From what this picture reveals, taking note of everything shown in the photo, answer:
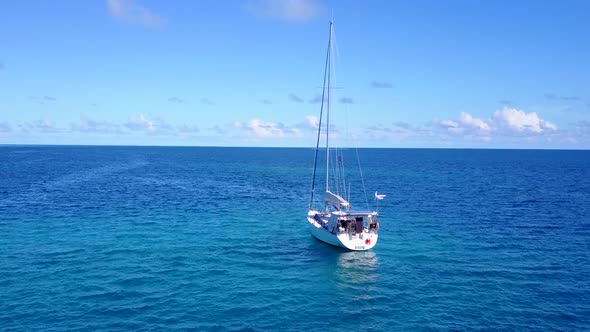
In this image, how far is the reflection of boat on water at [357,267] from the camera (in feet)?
132

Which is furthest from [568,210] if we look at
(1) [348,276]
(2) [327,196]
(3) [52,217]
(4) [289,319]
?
(3) [52,217]

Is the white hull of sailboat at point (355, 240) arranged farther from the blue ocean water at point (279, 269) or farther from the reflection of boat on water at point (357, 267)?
the blue ocean water at point (279, 269)

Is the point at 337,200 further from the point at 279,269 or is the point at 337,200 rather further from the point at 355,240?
the point at 279,269

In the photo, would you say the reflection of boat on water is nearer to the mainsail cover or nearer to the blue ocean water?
the blue ocean water

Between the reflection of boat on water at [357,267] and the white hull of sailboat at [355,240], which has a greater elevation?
the white hull of sailboat at [355,240]

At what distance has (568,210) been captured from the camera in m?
73.1

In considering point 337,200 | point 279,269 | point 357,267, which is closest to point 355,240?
point 357,267

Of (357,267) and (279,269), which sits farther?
(357,267)

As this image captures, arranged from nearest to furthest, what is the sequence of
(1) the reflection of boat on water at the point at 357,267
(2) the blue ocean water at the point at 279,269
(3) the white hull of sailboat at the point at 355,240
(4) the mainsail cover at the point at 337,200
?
(2) the blue ocean water at the point at 279,269
(1) the reflection of boat on water at the point at 357,267
(3) the white hull of sailboat at the point at 355,240
(4) the mainsail cover at the point at 337,200

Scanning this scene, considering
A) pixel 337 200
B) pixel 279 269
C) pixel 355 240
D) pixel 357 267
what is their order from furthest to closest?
pixel 337 200 < pixel 355 240 < pixel 357 267 < pixel 279 269

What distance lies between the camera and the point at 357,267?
1724 inches

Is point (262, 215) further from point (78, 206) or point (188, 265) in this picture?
point (78, 206)

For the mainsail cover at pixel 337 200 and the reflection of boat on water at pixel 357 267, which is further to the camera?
the mainsail cover at pixel 337 200

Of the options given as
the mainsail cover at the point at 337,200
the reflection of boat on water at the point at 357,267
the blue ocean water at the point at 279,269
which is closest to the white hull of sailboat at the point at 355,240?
the reflection of boat on water at the point at 357,267
